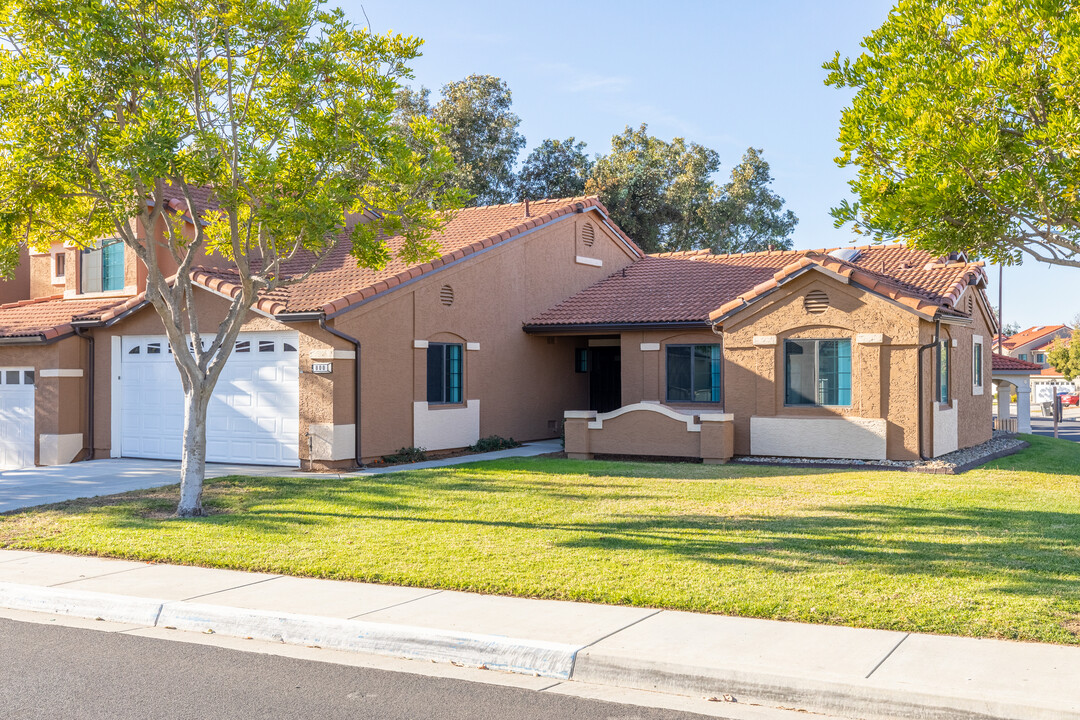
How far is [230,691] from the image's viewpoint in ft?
20.5

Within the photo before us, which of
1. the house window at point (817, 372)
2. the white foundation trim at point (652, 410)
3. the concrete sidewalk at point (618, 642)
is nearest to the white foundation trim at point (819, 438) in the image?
the house window at point (817, 372)

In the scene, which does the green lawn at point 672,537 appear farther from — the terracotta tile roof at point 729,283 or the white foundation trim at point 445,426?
the terracotta tile roof at point 729,283

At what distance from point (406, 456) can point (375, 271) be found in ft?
11.6

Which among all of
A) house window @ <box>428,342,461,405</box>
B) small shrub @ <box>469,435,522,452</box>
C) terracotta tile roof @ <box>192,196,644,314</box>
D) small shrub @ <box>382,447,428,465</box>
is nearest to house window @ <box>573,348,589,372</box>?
terracotta tile roof @ <box>192,196,644,314</box>

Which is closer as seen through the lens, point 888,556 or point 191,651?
point 191,651

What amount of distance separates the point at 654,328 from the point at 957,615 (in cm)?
1390

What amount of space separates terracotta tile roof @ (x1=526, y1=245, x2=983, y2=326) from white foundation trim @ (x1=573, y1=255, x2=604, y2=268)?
1.47 ft

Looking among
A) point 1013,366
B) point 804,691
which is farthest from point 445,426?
point 1013,366

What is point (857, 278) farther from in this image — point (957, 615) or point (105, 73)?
point (105, 73)

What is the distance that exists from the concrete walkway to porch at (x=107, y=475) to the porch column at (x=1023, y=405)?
16.0 metres

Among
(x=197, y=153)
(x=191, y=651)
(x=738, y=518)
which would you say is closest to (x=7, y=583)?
(x=191, y=651)

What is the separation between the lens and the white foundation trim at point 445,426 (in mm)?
19078

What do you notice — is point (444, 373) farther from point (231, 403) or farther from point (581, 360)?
point (581, 360)

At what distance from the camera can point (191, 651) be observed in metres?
7.22
